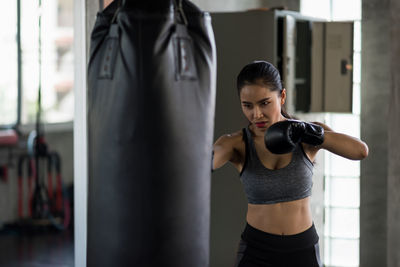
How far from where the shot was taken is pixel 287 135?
2.13 metres

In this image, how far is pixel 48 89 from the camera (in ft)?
25.3

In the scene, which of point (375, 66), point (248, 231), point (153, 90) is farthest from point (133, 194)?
point (375, 66)

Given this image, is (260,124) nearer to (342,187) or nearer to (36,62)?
(342,187)

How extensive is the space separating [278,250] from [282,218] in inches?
4.8

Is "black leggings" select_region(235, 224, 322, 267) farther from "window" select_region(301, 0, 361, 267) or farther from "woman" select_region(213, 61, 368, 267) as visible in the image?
"window" select_region(301, 0, 361, 267)

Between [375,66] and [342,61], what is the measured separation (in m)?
0.65

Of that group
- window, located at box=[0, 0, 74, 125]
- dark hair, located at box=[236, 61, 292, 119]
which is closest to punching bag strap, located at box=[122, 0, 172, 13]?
dark hair, located at box=[236, 61, 292, 119]

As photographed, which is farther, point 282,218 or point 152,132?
point 282,218

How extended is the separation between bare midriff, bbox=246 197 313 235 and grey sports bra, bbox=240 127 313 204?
2 centimetres

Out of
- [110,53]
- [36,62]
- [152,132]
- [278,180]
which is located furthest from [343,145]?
[36,62]

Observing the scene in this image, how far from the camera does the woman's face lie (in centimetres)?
229

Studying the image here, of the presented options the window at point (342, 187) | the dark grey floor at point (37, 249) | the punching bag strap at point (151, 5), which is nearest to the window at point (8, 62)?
the dark grey floor at point (37, 249)

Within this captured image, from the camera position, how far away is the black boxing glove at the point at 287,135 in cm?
213

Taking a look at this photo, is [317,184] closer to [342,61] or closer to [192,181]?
[342,61]
